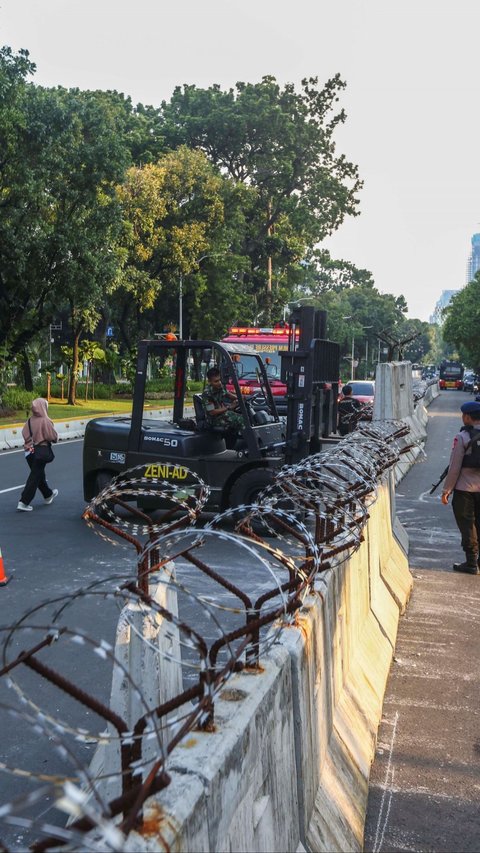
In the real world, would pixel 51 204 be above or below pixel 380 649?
above

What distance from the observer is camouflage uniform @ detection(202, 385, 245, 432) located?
12.3 metres

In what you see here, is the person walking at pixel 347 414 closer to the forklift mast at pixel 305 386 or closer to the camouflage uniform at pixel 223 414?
the forklift mast at pixel 305 386

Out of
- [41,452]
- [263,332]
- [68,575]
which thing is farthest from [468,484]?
[263,332]

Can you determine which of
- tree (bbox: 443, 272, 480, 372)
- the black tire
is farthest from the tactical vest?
tree (bbox: 443, 272, 480, 372)

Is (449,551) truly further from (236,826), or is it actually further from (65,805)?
(65,805)

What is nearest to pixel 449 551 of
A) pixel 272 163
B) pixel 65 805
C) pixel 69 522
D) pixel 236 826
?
pixel 69 522

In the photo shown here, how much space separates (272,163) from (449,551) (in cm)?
5080

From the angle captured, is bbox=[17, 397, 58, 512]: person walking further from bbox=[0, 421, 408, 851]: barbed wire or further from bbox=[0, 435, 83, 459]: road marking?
bbox=[0, 435, 83, 459]: road marking

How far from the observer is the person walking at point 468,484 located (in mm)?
10500

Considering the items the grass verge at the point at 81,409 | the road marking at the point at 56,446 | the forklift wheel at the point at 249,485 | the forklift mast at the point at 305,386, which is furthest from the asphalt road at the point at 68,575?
the grass verge at the point at 81,409

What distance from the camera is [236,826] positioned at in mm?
2949

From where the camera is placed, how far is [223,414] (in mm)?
12305

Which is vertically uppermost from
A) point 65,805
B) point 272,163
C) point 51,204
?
point 272,163

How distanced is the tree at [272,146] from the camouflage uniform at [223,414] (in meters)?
47.6
